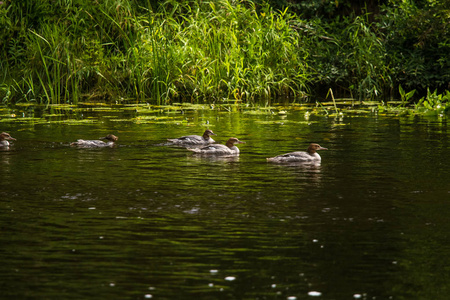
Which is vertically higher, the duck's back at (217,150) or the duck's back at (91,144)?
the duck's back at (91,144)

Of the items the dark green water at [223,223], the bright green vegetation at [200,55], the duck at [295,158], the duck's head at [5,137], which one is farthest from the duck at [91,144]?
the bright green vegetation at [200,55]

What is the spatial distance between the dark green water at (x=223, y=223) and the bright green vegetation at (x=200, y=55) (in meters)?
8.64

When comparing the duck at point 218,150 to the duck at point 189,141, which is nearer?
the duck at point 218,150

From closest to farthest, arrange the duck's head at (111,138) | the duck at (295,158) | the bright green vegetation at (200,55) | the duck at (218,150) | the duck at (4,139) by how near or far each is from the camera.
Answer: the duck at (295,158) < the duck at (218,150) < the duck at (4,139) < the duck's head at (111,138) < the bright green vegetation at (200,55)

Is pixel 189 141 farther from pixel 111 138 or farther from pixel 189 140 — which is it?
pixel 111 138

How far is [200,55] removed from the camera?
24.6 metres

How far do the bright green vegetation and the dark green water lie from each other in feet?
28.4

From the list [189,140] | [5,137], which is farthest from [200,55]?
[5,137]

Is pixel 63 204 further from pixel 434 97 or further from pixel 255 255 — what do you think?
pixel 434 97

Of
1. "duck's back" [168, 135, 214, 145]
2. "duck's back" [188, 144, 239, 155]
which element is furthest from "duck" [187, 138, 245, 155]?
"duck's back" [168, 135, 214, 145]

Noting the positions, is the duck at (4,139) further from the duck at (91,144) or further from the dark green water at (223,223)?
the duck at (91,144)

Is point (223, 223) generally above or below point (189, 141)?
below

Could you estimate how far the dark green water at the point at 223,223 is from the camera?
7.15 m

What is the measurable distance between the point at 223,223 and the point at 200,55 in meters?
15.8
